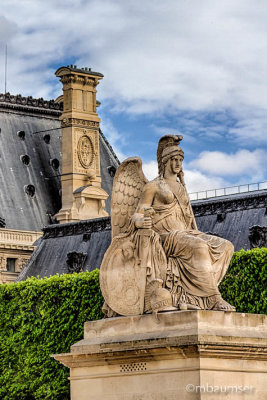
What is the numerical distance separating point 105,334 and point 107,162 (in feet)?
248

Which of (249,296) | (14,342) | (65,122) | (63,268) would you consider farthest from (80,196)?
(249,296)

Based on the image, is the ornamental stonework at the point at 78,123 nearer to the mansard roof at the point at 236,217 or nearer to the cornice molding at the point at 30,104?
the cornice molding at the point at 30,104

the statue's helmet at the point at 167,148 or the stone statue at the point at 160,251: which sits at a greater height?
the statue's helmet at the point at 167,148

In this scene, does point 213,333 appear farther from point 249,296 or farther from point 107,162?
point 107,162

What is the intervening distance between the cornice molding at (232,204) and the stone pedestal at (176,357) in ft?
101

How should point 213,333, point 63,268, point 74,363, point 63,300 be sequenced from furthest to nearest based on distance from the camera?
point 63,268 < point 63,300 < point 74,363 < point 213,333

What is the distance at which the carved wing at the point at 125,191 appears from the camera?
2645cm

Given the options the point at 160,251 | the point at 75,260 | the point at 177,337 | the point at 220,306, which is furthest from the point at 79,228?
the point at 177,337

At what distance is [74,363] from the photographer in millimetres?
25922

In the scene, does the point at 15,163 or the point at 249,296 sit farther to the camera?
the point at 15,163

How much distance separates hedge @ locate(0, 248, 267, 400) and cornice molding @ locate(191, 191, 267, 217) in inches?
461

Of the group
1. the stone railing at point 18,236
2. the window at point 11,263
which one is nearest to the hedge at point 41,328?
the window at point 11,263

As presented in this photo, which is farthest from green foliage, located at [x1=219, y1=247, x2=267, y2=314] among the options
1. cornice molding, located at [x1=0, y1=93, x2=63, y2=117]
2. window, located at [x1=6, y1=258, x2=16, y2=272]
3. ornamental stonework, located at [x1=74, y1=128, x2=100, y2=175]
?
cornice molding, located at [x1=0, y1=93, x2=63, y2=117]

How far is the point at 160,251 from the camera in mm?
25438
